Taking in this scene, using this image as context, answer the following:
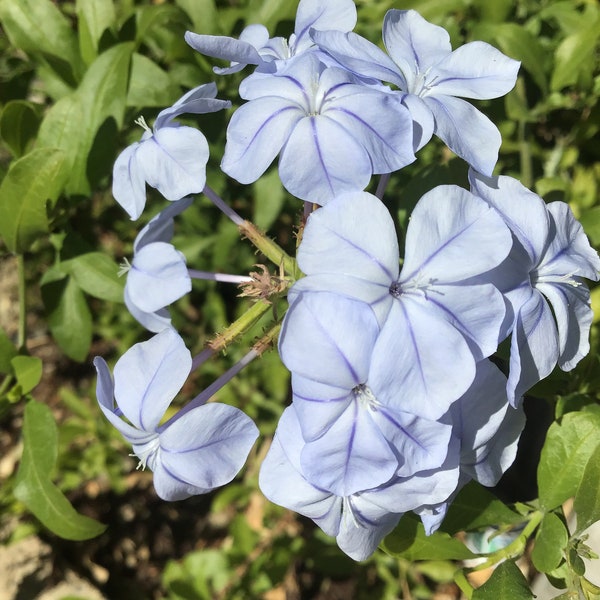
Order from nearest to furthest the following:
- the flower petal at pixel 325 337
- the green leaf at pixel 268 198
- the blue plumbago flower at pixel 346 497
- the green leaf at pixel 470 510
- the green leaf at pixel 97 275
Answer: the flower petal at pixel 325 337 < the blue plumbago flower at pixel 346 497 < the green leaf at pixel 470 510 < the green leaf at pixel 97 275 < the green leaf at pixel 268 198

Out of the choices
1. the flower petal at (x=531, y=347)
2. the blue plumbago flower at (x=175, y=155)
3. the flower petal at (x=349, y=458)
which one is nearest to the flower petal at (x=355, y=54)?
the blue plumbago flower at (x=175, y=155)

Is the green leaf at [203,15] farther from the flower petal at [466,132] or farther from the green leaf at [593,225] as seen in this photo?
the green leaf at [593,225]

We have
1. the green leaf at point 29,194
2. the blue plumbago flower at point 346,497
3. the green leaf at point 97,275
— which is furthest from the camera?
the green leaf at point 97,275

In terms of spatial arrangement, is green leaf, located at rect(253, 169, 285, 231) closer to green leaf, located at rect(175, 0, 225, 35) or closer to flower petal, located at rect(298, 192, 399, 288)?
green leaf, located at rect(175, 0, 225, 35)

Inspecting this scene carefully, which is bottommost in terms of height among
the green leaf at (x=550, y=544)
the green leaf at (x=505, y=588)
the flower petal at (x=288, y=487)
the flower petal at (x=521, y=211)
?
the green leaf at (x=550, y=544)

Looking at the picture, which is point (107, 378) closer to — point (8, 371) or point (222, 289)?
point (8, 371)
